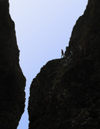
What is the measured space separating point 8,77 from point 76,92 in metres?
13.1

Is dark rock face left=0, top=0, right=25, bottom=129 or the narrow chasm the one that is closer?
the narrow chasm

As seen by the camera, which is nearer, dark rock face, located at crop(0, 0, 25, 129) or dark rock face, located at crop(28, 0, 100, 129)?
dark rock face, located at crop(28, 0, 100, 129)

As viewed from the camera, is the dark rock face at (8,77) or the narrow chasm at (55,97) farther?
the dark rock face at (8,77)

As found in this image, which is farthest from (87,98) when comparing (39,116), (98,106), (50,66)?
(50,66)

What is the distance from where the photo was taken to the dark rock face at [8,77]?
30861 mm

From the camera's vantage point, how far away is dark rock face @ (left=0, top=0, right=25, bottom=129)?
30.9 meters

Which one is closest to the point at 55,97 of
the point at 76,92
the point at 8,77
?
the point at 76,92

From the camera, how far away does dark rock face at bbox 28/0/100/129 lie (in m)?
20.5

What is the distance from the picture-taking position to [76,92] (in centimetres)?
2278

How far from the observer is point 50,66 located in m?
33.4

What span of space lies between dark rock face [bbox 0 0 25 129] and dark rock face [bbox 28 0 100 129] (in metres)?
2.88

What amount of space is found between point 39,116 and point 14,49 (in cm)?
1155

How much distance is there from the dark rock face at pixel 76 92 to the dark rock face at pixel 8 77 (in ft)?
9.45

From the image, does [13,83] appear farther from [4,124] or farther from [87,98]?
[87,98]
